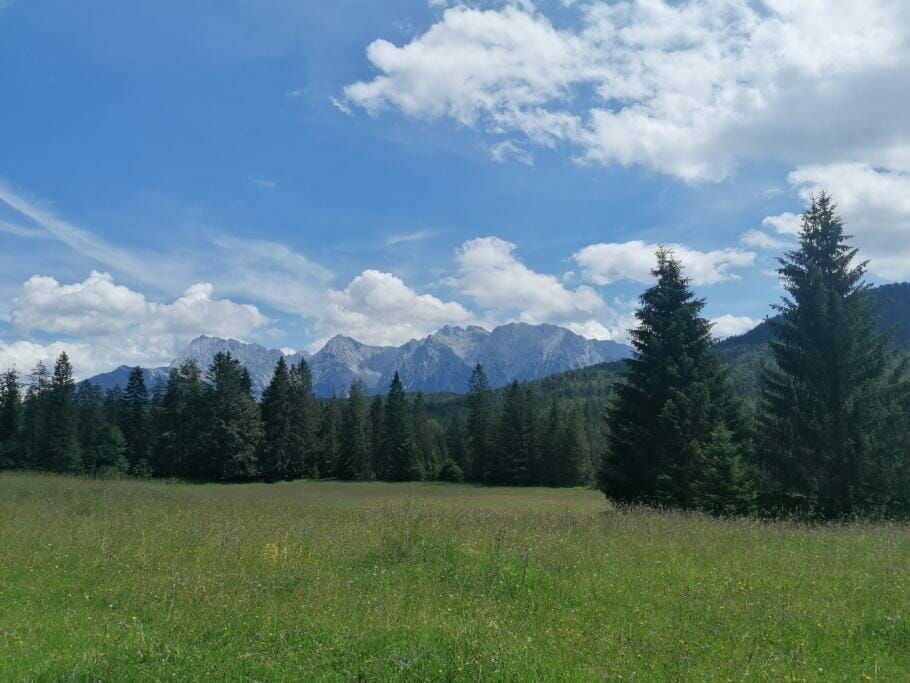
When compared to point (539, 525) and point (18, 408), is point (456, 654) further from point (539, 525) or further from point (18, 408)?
point (18, 408)

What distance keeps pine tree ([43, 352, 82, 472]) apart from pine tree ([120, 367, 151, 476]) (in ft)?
25.0

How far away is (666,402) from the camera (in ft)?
79.7

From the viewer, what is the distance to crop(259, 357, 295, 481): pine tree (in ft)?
245

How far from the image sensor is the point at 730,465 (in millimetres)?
19391

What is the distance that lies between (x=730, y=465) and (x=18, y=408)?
94026mm

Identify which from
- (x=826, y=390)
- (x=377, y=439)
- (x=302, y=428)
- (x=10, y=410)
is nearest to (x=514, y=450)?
(x=377, y=439)

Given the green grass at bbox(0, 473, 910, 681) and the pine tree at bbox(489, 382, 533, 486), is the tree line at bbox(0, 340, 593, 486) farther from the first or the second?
the green grass at bbox(0, 473, 910, 681)

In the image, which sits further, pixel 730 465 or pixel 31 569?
pixel 730 465

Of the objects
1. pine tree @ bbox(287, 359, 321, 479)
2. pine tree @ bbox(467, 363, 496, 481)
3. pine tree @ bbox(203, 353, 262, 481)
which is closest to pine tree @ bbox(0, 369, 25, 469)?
pine tree @ bbox(203, 353, 262, 481)

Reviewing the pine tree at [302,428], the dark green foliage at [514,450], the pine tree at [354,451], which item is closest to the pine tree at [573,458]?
the dark green foliage at [514,450]

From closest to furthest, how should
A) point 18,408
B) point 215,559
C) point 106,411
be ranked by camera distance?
point 215,559 < point 18,408 < point 106,411

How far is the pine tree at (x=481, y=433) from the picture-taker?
269 feet

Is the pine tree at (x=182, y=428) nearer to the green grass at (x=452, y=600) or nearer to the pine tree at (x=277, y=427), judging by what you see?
the pine tree at (x=277, y=427)

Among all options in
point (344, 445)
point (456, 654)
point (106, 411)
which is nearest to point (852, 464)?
point (456, 654)
